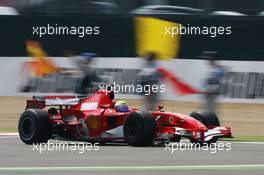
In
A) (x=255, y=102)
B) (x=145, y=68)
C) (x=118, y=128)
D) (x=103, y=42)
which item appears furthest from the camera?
(x=103, y=42)

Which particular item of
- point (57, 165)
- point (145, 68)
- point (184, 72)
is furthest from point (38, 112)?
point (184, 72)

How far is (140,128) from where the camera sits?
13.9 meters

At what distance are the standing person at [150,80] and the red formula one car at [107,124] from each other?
310 cm

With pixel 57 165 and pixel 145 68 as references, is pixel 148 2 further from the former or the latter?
pixel 57 165

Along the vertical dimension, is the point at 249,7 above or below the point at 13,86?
above

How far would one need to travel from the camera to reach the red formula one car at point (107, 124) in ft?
46.1

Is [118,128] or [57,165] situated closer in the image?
[57,165]

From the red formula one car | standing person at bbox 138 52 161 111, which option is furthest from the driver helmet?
standing person at bbox 138 52 161 111

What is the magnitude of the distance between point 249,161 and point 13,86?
40.1 ft

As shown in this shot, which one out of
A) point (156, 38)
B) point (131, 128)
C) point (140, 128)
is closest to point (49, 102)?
point (131, 128)

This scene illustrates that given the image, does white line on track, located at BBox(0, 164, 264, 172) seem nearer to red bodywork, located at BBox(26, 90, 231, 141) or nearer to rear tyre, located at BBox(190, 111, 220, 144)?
red bodywork, located at BBox(26, 90, 231, 141)

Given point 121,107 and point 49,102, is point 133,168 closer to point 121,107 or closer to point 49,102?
point 121,107

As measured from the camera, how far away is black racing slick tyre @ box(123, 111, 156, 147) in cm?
1391

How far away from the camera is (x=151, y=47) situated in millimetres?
22797
